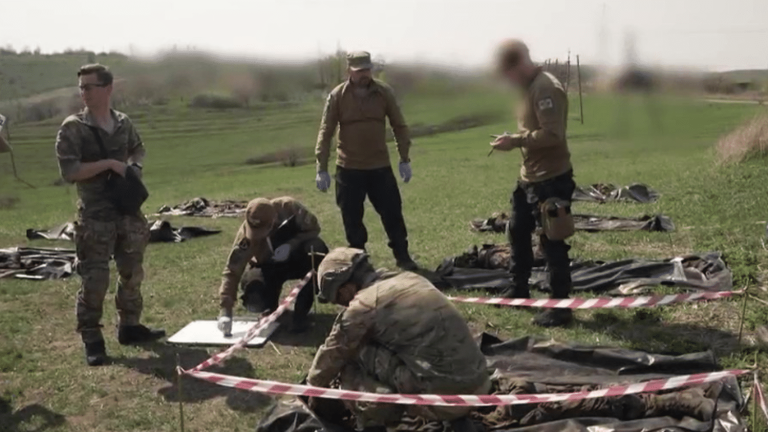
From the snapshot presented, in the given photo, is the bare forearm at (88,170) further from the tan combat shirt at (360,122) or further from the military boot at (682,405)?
the military boot at (682,405)

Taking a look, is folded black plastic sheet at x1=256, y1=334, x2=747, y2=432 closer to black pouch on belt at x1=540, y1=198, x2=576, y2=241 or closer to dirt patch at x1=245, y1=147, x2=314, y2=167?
black pouch on belt at x1=540, y1=198, x2=576, y2=241

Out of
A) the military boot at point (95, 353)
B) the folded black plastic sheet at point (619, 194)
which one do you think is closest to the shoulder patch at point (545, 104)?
the military boot at point (95, 353)

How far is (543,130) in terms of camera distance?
17.3 ft

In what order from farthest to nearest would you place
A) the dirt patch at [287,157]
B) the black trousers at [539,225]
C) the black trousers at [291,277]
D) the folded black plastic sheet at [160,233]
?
the dirt patch at [287,157], the folded black plastic sheet at [160,233], the black trousers at [291,277], the black trousers at [539,225]

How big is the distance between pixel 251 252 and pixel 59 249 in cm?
533

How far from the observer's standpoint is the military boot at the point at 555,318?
556cm

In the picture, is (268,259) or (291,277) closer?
(268,259)

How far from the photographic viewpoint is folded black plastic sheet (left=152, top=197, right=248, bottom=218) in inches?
503

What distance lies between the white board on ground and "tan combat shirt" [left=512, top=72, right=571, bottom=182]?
229cm

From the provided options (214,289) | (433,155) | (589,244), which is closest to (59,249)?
(214,289)

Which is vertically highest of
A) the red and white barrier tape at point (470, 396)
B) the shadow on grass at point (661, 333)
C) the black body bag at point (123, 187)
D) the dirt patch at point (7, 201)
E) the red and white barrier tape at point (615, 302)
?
the black body bag at point (123, 187)

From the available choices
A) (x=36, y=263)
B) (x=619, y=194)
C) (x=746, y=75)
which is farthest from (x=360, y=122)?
(x=619, y=194)

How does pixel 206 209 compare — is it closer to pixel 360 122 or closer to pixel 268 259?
pixel 360 122

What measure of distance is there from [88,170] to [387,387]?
2.82 meters
